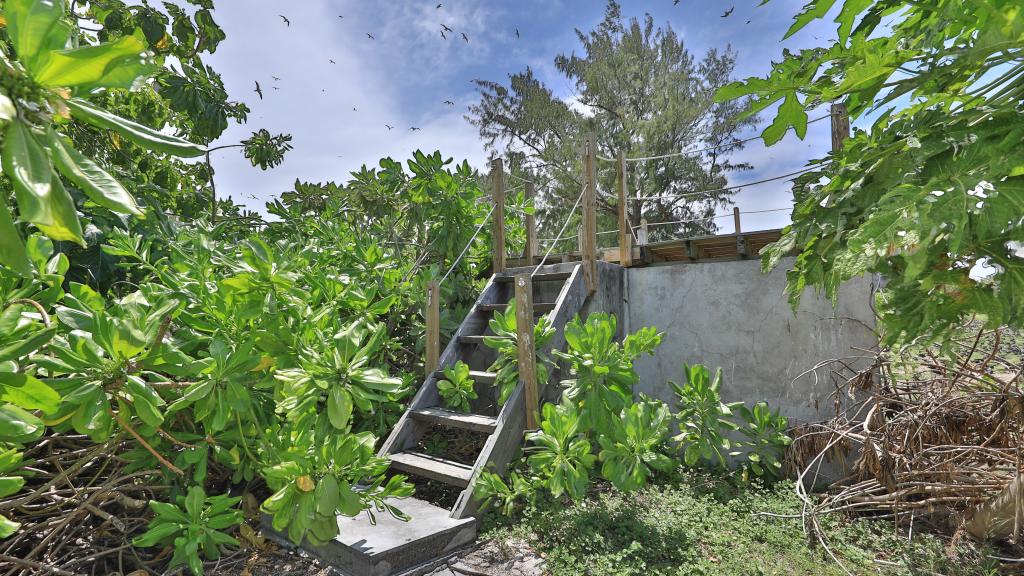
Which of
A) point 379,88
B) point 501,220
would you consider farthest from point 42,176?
point 379,88

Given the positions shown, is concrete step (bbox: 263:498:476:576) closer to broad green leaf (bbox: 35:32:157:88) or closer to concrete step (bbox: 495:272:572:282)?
broad green leaf (bbox: 35:32:157:88)

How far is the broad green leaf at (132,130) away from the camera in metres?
0.72

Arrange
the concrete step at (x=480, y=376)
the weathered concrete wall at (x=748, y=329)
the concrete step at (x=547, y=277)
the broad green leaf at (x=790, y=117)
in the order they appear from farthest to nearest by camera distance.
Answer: the concrete step at (x=547, y=277)
the weathered concrete wall at (x=748, y=329)
the concrete step at (x=480, y=376)
the broad green leaf at (x=790, y=117)

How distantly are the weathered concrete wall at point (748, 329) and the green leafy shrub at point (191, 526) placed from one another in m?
3.00

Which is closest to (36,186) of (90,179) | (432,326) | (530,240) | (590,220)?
(90,179)

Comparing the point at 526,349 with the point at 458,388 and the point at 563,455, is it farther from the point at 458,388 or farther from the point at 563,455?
the point at 563,455

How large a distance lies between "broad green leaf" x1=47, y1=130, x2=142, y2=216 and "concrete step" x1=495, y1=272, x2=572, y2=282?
130 inches

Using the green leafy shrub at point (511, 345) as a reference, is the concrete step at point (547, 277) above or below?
above

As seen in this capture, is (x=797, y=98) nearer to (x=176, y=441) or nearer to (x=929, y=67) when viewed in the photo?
(x=929, y=67)

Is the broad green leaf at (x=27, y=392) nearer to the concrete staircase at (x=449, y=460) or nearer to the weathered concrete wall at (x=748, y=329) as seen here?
the concrete staircase at (x=449, y=460)

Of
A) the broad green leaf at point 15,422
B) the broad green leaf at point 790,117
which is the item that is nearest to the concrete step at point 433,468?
the broad green leaf at point 15,422

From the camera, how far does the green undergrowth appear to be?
2.17 meters

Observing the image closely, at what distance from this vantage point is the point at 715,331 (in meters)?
3.72

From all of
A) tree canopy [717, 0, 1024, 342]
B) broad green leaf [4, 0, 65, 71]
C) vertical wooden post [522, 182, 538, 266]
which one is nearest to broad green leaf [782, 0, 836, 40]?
tree canopy [717, 0, 1024, 342]
